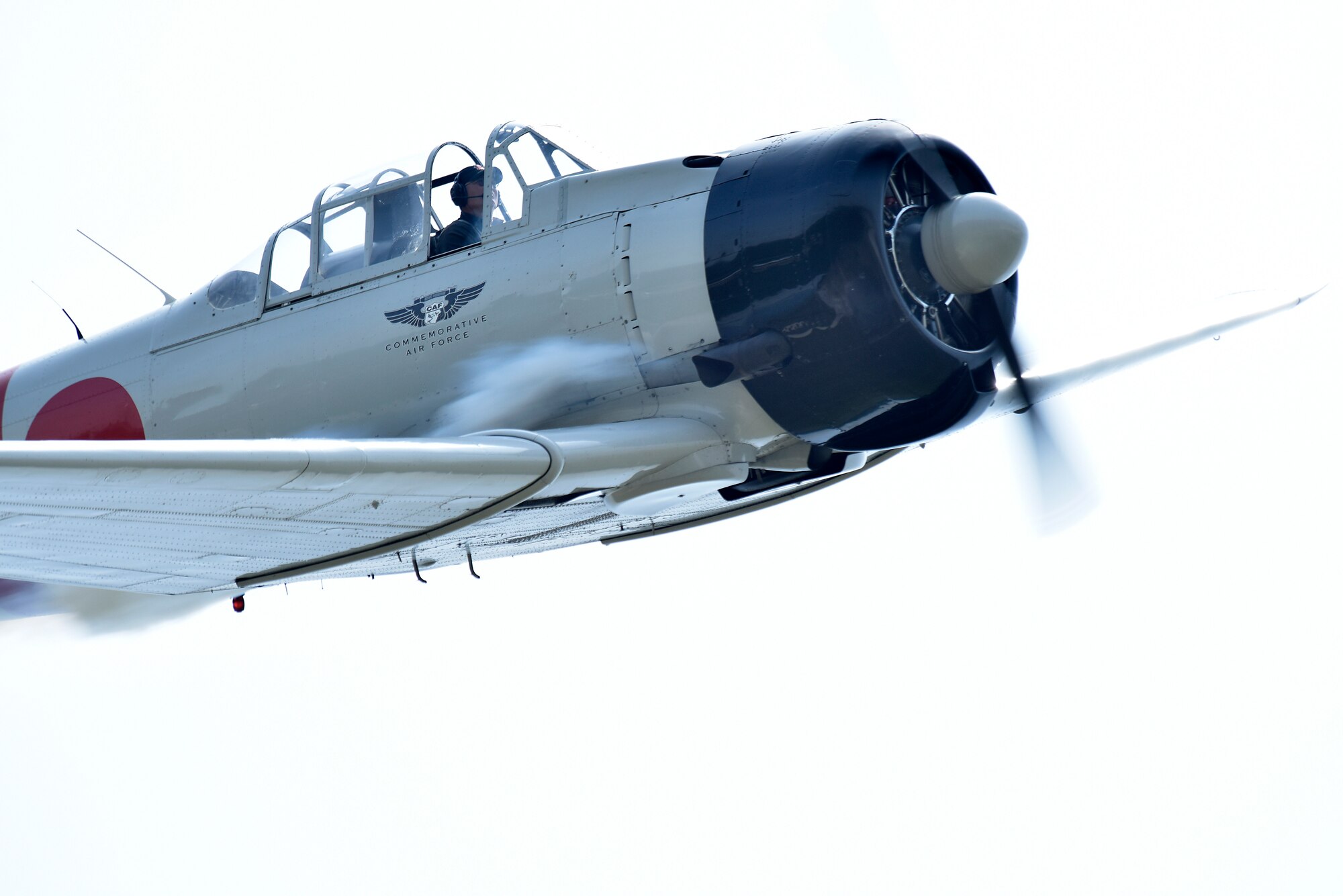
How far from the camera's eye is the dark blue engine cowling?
652cm

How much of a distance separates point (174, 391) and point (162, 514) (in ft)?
9.93

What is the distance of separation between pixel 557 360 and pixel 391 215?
1431 mm

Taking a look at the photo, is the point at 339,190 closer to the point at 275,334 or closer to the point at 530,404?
the point at 275,334

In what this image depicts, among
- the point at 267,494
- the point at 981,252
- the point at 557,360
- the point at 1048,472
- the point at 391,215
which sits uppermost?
the point at 391,215

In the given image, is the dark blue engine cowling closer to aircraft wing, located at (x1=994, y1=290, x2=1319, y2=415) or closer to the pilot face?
aircraft wing, located at (x1=994, y1=290, x2=1319, y2=415)

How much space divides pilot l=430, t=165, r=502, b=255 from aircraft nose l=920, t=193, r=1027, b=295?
2534mm

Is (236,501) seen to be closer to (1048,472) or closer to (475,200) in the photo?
(475,200)

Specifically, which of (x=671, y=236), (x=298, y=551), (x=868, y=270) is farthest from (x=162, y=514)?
(x=868, y=270)

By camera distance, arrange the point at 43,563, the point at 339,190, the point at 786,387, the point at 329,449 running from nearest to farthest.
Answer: the point at 329,449, the point at 43,563, the point at 786,387, the point at 339,190

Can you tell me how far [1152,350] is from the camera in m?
8.89

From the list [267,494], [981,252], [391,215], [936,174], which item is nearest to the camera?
[267,494]

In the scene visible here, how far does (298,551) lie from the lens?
22.5ft

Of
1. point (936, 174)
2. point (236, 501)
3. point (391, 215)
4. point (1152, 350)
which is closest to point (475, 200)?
point (391, 215)

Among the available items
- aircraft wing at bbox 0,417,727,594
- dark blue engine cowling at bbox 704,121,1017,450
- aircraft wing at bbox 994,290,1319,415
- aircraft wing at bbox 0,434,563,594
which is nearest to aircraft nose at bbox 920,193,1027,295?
dark blue engine cowling at bbox 704,121,1017,450
